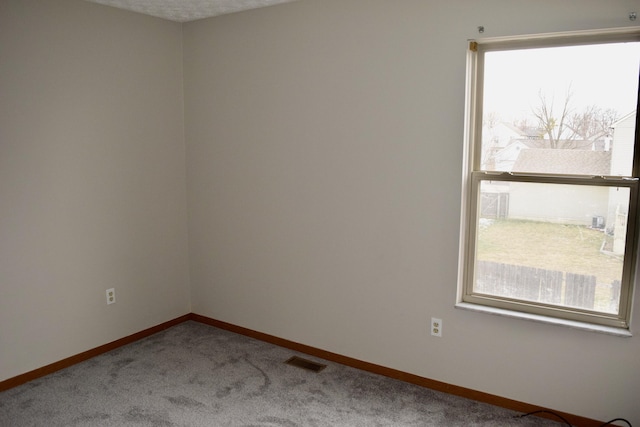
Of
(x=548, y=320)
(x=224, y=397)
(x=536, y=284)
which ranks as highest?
(x=536, y=284)

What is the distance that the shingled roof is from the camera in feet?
8.64

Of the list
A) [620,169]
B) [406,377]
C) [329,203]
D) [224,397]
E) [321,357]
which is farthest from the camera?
[321,357]

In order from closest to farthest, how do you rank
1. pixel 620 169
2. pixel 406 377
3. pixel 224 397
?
pixel 620 169 < pixel 224 397 < pixel 406 377

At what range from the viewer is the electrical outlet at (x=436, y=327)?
3100mm

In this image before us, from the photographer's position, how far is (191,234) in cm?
427

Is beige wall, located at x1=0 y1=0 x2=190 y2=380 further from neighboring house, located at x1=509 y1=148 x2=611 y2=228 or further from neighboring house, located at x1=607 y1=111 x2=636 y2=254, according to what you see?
neighboring house, located at x1=607 y1=111 x2=636 y2=254

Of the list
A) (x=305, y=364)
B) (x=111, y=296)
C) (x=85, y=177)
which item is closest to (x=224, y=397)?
(x=305, y=364)

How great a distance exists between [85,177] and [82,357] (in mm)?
1274

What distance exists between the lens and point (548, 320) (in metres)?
2.75

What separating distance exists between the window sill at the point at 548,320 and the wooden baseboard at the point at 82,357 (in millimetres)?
2425

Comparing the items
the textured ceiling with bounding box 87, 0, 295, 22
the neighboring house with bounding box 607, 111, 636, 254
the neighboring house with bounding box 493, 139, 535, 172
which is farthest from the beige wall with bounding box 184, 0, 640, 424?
the neighboring house with bounding box 607, 111, 636, 254

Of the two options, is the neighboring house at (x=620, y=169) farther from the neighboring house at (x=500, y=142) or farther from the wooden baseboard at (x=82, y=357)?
the wooden baseboard at (x=82, y=357)

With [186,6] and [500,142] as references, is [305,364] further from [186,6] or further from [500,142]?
Answer: [186,6]

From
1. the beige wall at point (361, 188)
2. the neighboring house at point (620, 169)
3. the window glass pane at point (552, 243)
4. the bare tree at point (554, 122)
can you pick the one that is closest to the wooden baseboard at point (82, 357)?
the beige wall at point (361, 188)
